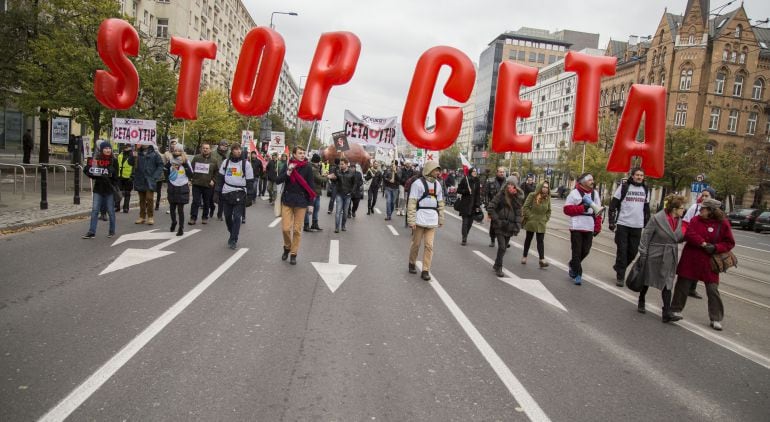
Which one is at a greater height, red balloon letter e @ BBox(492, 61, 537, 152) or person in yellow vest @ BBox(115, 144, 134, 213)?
red balloon letter e @ BBox(492, 61, 537, 152)

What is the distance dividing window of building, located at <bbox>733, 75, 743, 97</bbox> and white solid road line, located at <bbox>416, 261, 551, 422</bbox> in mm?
62371

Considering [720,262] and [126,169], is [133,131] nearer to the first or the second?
[126,169]

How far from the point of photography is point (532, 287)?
8250mm

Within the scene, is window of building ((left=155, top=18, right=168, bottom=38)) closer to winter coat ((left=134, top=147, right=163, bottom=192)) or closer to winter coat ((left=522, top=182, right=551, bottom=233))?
winter coat ((left=134, top=147, right=163, bottom=192))

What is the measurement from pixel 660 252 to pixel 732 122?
60.4 meters

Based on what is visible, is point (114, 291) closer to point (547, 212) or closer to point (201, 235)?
point (201, 235)

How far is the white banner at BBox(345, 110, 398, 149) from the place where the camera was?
706 inches

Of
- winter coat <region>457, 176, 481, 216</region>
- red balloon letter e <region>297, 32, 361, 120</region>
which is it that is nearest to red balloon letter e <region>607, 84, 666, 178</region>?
winter coat <region>457, 176, 481, 216</region>

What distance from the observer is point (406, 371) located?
439 centimetres

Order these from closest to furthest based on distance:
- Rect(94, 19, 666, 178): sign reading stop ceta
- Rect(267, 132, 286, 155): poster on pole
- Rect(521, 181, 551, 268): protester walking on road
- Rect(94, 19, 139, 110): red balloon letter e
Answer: Rect(94, 19, 666, 178): sign reading stop ceta < Rect(94, 19, 139, 110): red balloon letter e < Rect(521, 181, 551, 268): protester walking on road < Rect(267, 132, 286, 155): poster on pole

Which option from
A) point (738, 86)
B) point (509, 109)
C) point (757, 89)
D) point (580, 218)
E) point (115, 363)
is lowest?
point (115, 363)

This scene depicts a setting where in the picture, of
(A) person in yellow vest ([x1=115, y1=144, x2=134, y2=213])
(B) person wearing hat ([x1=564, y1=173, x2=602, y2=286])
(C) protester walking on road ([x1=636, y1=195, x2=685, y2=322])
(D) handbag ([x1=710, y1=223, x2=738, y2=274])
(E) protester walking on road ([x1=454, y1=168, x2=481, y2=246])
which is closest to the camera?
(D) handbag ([x1=710, y1=223, x2=738, y2=274])

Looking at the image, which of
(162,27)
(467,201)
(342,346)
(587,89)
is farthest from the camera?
(162,27)

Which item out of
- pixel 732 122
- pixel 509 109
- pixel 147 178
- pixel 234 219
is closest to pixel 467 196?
pixel 509 109
